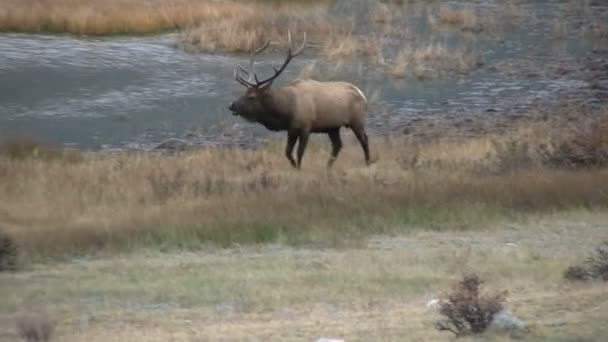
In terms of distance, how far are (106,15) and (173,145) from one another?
12124mm

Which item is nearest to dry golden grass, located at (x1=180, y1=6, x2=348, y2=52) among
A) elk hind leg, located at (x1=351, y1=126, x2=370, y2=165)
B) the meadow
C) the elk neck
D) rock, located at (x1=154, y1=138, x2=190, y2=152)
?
rock, located at (x1=154, y1=138, x2=190, y2=152)

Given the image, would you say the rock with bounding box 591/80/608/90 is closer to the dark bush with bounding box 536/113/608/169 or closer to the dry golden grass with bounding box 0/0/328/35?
the dry golden grass with bounding box 0/0/328/35

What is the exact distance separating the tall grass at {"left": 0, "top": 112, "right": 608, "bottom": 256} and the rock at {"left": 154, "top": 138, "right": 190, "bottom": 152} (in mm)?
4097

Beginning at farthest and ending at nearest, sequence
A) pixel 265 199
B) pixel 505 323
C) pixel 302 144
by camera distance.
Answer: pixel 302 144 < pixel 265 199 < pixel 505 323

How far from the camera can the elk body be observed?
85.4 ft

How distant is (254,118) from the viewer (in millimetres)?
26297

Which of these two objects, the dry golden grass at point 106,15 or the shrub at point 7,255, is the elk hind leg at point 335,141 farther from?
the dry golden grass at point 106,15

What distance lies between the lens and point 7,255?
1753 centimetres

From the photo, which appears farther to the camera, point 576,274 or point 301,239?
point 301,239

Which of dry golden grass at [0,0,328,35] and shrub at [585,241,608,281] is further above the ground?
shrub at [585,241,608,281]

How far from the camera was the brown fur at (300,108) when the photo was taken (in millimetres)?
26047

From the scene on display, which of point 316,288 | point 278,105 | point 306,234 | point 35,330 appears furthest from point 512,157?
point 35,330

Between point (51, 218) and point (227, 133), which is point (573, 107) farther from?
point (51, 218)

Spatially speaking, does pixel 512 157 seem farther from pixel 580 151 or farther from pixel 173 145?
pixel 173 145
